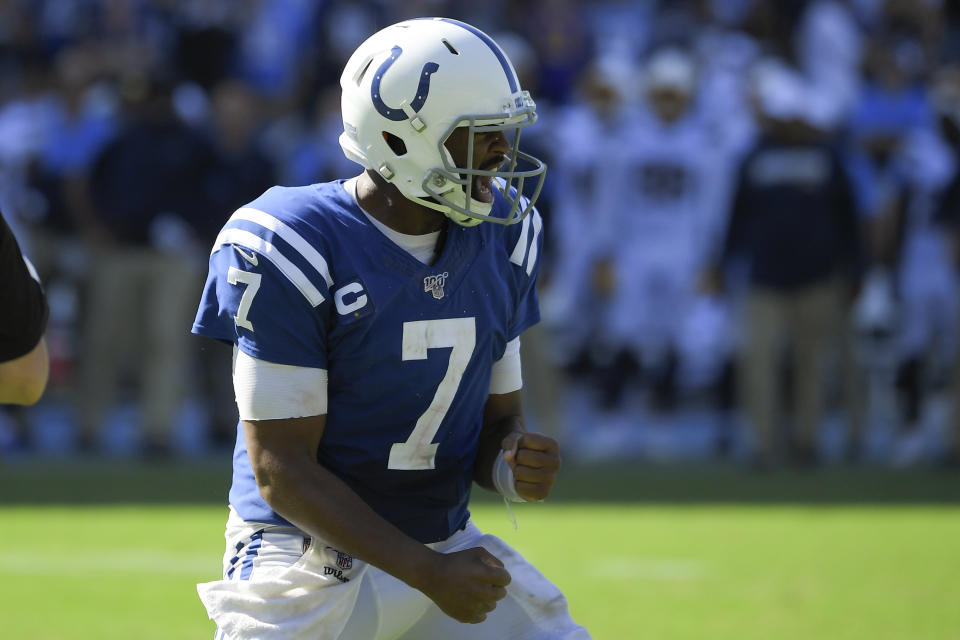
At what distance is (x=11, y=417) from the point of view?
931 centimetres

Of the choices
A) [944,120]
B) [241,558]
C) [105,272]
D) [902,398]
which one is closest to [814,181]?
[944,120]

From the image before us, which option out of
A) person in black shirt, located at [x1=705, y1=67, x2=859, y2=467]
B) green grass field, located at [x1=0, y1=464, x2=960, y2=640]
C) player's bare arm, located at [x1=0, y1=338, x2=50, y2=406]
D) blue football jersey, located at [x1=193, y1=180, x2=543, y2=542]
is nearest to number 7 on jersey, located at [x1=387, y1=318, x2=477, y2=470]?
blue football jersey, located at [x1=193, y1=180, x2=543, y2=542]

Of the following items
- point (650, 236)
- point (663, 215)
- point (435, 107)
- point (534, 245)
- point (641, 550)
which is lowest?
point (641, 550)

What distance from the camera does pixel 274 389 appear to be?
2.76 metres

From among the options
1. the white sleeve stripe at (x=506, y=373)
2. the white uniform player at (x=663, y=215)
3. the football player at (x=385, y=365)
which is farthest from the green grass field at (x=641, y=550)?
the football player at (x=385, y=365)

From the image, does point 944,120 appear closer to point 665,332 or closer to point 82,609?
point 665,332

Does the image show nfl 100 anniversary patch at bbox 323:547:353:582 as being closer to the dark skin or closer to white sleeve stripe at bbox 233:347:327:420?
the dark skin

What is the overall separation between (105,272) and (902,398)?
532 centimetres

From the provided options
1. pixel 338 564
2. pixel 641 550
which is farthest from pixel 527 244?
pixel 641 550

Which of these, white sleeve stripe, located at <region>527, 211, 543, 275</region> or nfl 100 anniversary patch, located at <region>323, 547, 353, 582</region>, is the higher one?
white sleeve stripe, located at <region>527, 211, 543, 275</region>

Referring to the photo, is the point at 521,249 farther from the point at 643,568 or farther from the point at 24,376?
the point at 643,568

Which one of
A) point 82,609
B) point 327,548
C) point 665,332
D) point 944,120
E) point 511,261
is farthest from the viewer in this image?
point 665,332

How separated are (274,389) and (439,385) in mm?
382

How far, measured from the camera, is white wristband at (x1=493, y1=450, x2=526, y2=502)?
2993mm
